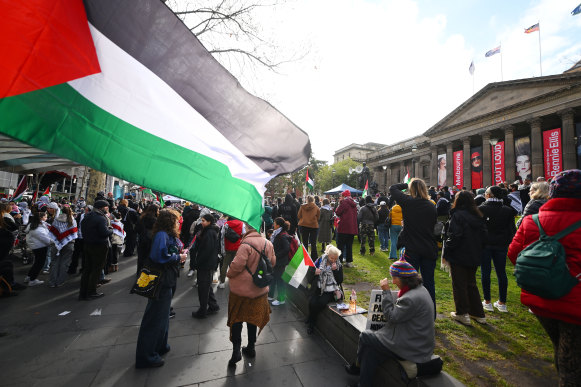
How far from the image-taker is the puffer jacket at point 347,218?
23.9 feet

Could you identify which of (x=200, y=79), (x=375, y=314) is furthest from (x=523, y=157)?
(x=200, y=79)

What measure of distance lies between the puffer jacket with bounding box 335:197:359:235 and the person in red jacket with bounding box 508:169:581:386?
5.02 m

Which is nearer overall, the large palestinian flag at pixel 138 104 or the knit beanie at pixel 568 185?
the large palestinian flag at pixel 138 104

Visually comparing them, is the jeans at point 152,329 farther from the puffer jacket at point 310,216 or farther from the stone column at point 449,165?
the stone column at point 449,165

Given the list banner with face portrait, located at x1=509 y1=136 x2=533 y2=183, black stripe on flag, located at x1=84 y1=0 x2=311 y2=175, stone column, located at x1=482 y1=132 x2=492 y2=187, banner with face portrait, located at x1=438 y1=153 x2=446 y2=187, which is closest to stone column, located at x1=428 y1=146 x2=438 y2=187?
banner with face portrait, located at x1=438 y1=153 x2=446 y2=187

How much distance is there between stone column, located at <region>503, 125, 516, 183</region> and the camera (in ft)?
93.5

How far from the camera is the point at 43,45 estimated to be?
1.61 meters

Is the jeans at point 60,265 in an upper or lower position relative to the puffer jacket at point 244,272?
lower

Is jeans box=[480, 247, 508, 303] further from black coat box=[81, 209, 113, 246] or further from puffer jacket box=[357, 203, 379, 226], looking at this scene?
black coat box=[81, 209, 113, 246]

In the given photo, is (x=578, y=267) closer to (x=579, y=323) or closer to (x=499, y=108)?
(x=579, y=323)

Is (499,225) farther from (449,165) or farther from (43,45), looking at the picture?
(449,165)

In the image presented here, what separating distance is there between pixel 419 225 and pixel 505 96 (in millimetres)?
38733

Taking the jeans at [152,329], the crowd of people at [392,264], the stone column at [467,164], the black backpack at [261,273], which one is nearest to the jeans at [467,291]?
the crowd of people at [392,264]

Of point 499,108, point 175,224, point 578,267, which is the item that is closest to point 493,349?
point 578,267
